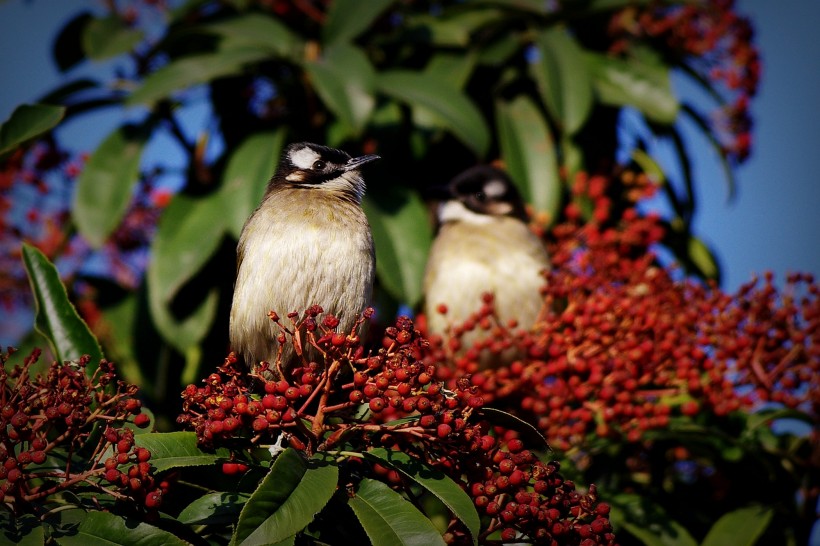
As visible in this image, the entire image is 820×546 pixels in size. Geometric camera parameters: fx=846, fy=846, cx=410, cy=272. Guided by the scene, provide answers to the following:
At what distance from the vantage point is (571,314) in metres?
3.08

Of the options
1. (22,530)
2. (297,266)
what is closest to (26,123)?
(297,266)

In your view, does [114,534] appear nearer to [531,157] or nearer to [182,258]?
[182,258]

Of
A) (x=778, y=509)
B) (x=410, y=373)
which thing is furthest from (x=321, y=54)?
(x=778, y=509)

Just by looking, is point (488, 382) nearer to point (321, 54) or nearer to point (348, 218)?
point (348, 218)

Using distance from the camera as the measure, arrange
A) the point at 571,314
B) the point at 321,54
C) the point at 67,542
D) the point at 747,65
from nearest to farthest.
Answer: the point at 67,542, the point at 571,314, the point at 321,54, the point at 747,65

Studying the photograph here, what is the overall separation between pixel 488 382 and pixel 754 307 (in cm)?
110

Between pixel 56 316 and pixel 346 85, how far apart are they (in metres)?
1.75

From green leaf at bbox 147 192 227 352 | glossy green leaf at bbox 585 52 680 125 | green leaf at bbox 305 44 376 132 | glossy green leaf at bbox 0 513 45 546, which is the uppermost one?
green leaf at bbox 305 44 376 132

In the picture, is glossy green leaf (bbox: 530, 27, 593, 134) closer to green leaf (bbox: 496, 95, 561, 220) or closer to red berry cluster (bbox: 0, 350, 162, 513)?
green leaf (bbox: 496, 95, 561, 220)

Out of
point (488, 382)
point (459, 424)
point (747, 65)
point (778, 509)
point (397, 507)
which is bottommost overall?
point (778, 509)

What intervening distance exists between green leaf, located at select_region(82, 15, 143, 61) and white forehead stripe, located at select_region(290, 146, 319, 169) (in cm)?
139

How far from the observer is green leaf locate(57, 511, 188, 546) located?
1731mm

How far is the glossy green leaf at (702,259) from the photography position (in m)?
4.71

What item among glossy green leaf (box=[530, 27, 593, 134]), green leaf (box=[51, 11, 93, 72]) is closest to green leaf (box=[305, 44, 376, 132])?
glossy green leaf (box=[530, 27, 593, 134])
